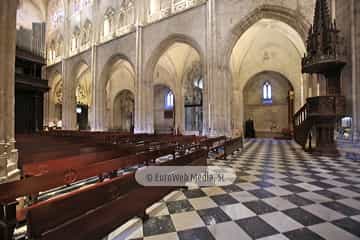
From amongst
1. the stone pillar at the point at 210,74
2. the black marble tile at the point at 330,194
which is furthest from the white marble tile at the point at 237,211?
the stone pillar at the point at 210,74

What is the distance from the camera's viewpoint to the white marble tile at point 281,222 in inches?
86.4

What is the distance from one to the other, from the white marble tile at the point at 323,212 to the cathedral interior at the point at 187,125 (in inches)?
1.2

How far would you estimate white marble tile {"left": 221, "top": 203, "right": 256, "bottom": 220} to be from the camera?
8.16 ft

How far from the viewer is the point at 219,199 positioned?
3.07 m

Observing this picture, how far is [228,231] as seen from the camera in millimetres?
2143

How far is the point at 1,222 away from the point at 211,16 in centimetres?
1147

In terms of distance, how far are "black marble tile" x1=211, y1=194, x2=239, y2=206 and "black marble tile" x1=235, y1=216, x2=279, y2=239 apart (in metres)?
0.52

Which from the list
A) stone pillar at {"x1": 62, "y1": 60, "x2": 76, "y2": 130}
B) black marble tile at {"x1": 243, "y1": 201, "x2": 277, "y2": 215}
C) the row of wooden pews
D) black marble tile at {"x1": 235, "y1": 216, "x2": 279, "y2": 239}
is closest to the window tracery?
stone pillar at {"x1": 62, "y1": 60, "x2": 76, "y2": 130}

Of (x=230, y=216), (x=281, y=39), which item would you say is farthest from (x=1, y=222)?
(x=281, y=39)

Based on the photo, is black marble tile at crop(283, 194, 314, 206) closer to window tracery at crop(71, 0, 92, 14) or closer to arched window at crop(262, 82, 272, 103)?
arched window at crop(262, 82, 272, 103)

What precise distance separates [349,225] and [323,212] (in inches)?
13.5

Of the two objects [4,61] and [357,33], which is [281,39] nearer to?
[357,33]

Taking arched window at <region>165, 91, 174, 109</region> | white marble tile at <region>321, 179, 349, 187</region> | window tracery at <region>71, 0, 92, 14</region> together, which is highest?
window tracery at <region>71, 0, 92, 14</region>

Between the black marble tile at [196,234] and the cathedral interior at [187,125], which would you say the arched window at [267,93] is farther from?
the black marble tile at [196,234]
